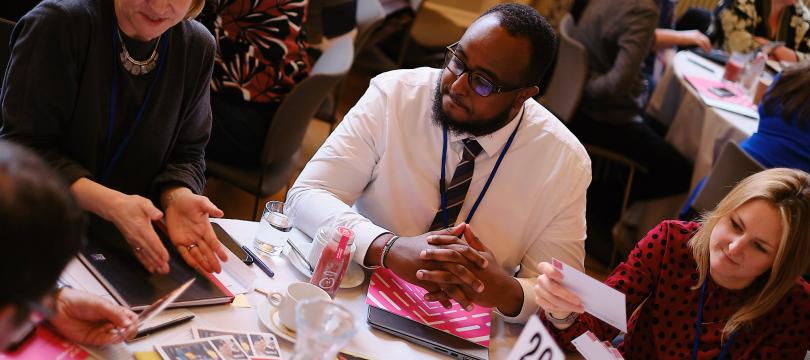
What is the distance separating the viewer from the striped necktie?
86.4 inches

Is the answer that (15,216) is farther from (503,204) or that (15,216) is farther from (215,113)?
(215,113)

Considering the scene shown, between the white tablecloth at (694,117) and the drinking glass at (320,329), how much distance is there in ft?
9.69

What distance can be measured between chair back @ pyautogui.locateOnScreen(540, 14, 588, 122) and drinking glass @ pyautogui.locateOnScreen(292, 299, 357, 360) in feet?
10.3

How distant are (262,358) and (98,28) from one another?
0.86m

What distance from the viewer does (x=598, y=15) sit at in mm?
4379

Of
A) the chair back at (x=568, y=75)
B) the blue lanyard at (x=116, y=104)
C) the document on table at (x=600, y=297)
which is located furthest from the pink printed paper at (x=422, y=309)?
the chair back at (x=568, y=75)

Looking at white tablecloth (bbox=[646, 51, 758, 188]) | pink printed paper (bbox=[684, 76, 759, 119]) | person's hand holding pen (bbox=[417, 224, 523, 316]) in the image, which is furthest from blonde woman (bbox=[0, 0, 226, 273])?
pink printed paper (bbox=[684, 76, 759, 119])

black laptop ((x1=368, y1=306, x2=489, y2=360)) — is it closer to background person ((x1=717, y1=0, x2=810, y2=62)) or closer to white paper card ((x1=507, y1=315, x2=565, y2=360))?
white paper card ((x1=507, y1=315, x2=565, y2=360))

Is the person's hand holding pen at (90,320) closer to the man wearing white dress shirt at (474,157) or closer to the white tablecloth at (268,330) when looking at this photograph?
the white tablecloth at (268,330)

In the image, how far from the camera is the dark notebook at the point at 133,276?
4.82 feet

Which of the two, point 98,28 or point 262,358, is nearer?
point 262,358

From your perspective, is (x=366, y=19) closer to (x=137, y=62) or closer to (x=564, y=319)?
(x=137, y=62)

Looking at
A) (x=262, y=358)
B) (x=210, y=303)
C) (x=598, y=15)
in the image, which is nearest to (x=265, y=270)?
(x=210, y=303)

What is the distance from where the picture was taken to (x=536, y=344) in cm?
140
